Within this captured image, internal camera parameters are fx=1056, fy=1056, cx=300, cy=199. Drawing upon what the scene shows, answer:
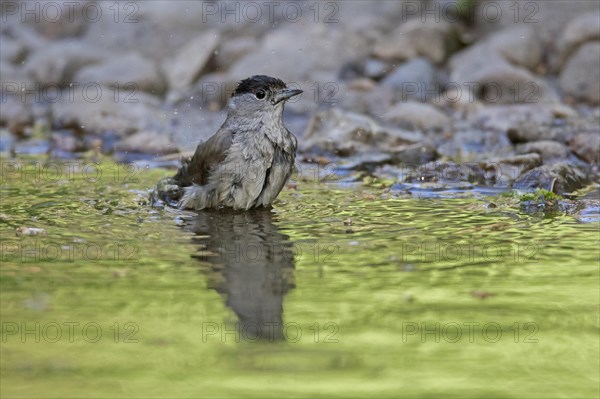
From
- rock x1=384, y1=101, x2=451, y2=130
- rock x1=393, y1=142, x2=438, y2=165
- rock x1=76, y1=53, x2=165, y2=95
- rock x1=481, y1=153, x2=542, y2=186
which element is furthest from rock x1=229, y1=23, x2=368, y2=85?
rock x1=481, y1=153, x2=542, y2=186

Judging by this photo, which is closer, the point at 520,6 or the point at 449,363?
the point at 449,363

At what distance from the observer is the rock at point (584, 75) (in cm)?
1120

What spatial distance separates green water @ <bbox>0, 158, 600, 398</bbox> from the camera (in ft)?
13.5

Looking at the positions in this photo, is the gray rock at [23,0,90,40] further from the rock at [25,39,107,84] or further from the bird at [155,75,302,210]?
the bird at [155,75,302,210]

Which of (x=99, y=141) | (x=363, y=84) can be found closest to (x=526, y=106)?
(x=363, y=84)

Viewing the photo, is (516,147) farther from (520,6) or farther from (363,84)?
(520,6)

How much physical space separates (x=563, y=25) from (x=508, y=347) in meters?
8.61

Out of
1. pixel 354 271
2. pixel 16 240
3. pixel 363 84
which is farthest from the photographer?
pixel 363 84

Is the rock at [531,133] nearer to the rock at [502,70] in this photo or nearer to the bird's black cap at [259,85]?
the rock at [502,70]

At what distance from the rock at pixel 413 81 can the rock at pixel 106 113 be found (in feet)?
8.70

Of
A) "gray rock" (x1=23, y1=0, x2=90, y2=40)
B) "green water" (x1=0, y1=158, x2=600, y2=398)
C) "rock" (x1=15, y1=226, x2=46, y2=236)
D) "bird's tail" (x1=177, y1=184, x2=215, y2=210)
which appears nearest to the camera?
"green water" (x1=0, y1=158, x2=600, y2=398)

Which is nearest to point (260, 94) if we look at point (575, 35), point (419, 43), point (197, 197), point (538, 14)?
point (197, 197)

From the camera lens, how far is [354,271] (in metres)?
5.69

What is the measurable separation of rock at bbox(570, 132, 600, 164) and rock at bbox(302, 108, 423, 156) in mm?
1475
